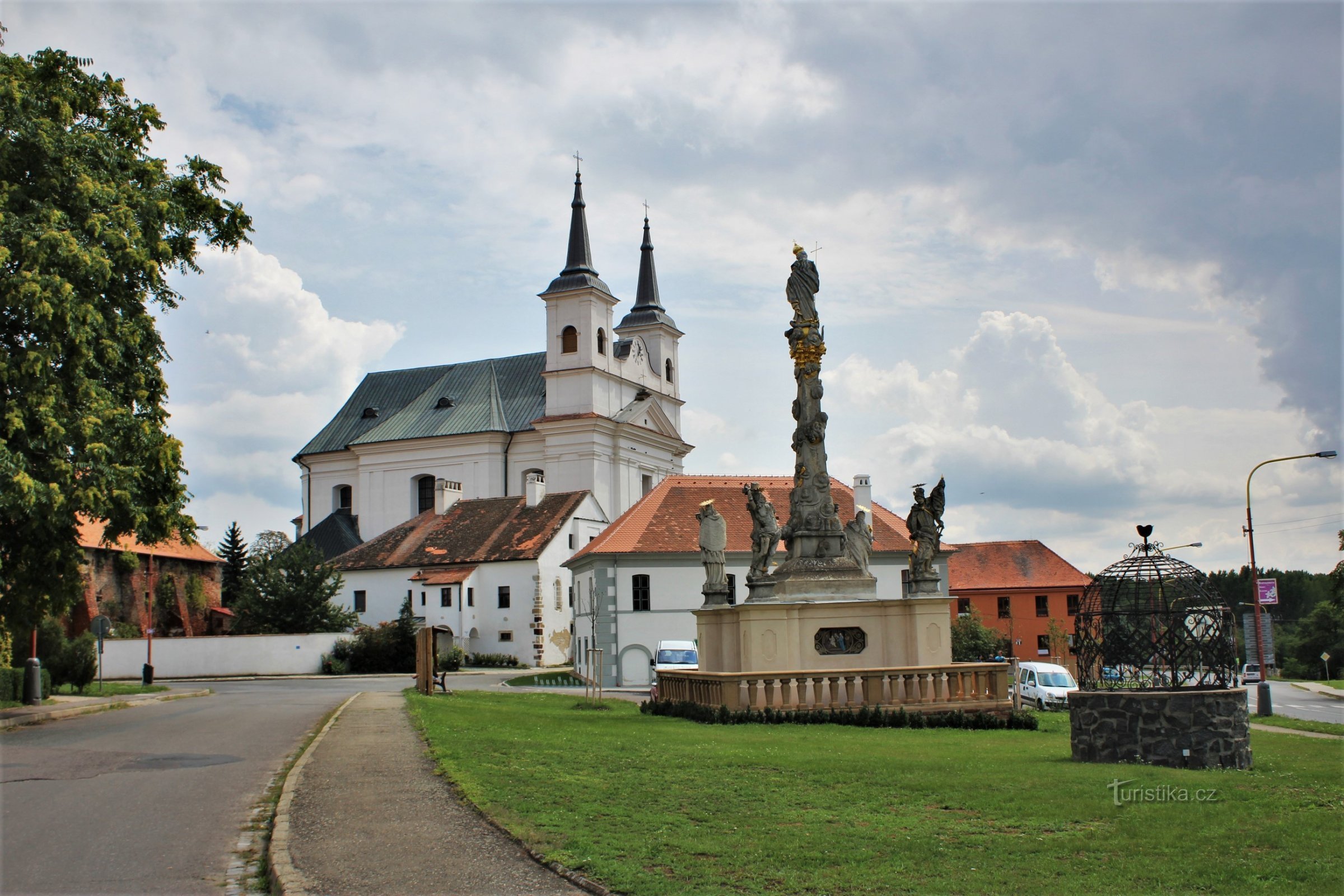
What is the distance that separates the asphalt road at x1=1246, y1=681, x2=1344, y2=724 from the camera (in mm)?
27281

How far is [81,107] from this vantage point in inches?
828

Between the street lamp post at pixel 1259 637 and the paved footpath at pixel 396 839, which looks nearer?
the paved footpath at pixel 396 839

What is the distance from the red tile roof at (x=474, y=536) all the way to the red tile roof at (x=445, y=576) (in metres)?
0.51

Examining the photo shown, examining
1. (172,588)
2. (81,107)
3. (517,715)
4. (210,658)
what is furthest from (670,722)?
(172,588)

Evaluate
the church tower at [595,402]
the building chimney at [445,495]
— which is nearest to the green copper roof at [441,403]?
the church tower at [595,402]

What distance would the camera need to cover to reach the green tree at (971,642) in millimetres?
60031

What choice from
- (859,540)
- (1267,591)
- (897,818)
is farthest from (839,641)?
(1267,591)

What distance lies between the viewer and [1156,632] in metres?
12.1

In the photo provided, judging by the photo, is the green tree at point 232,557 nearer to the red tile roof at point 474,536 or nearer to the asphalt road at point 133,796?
the red tile roof at point 474,536

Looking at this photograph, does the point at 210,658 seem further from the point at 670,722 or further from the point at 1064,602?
the point at 1064,602

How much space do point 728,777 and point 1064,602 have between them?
2375 inches

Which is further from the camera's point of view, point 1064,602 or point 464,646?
point 1064,602

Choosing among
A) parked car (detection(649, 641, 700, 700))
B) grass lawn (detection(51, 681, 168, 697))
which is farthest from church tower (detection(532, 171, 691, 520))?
grass lawn (detection(51, 681, 168, 697))

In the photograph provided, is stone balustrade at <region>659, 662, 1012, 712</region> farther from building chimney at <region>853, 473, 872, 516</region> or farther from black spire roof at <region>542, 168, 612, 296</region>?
black spire roof at <region>542, 168, 612, 296</region>
